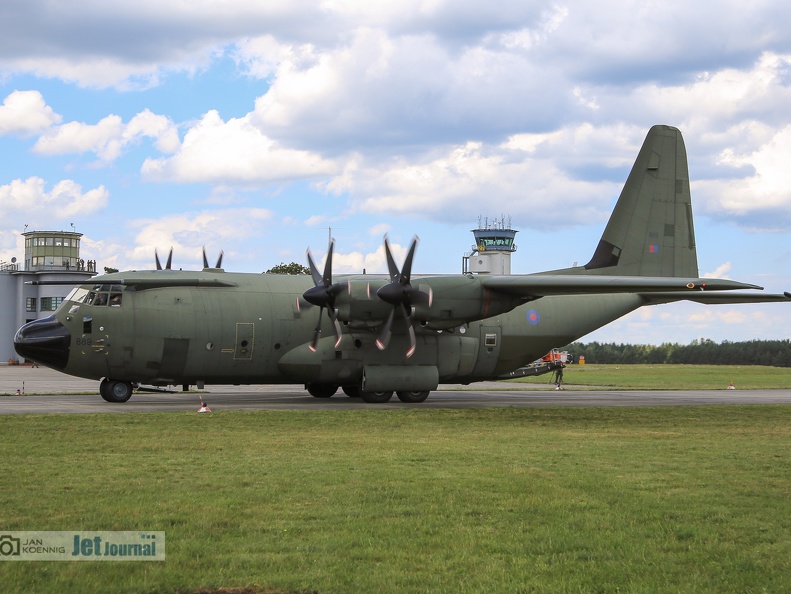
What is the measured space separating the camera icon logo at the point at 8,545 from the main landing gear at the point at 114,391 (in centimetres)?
1980

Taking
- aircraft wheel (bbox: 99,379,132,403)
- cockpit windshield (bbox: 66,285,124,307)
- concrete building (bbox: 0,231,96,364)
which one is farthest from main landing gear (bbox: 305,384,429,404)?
concrete building (bbox: 0,231,96,364)

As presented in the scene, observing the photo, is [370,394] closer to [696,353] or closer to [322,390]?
[322,390]

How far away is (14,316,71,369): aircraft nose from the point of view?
2678cm

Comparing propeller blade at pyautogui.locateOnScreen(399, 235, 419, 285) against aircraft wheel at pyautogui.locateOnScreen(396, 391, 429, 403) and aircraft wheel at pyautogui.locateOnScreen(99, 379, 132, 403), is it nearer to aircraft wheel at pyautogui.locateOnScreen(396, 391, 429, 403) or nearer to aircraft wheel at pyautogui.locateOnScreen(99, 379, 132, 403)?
aircraft wheel at pyautogui.locateOnScreen(396, 391, 429, 403)

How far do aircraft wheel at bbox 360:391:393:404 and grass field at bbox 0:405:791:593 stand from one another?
32.9ft

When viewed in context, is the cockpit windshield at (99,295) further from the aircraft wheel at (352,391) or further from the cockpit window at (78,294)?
the aircraft wheel at (352,391)

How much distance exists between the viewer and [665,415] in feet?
84.9

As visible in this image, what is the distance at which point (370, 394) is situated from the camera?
2952cm

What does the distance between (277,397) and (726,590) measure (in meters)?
26.3

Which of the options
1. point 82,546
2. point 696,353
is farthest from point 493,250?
point 82,546

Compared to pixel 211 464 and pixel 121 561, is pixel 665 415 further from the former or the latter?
pixel 121 561

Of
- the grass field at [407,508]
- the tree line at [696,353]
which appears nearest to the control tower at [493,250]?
the tree line at [696,353]

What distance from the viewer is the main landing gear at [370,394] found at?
29.7 meters

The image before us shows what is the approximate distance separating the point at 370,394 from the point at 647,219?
42.9 feet
